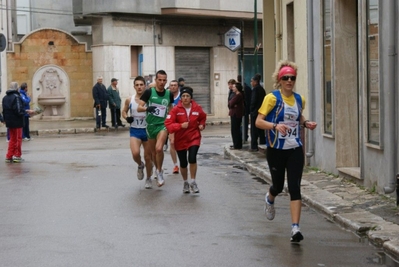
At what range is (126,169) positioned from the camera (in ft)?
60.5

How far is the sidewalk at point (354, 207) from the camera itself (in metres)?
9.84

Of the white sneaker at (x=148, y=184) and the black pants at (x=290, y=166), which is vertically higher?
the black pants at (x=290, y=166)

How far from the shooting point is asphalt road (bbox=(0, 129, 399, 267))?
8773 millimetres

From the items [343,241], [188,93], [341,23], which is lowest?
[343,241]

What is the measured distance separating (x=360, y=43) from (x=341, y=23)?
73.3 inches

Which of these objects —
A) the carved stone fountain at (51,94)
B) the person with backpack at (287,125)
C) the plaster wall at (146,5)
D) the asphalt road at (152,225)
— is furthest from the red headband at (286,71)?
the carved stone fountain at (51,94)

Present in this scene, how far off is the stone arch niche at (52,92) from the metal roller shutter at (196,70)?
Result: 4997mm

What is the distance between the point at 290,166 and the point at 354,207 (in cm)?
235

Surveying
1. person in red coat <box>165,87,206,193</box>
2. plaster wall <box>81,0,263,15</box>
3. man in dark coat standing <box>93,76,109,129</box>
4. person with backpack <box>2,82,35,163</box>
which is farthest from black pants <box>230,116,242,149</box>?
plaster wall <box>81,0,263,15</box>

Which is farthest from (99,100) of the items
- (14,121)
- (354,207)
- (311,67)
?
(354,207)

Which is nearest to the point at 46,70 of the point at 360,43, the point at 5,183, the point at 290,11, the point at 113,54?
the point at 113,54

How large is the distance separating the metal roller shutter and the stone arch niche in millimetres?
4997

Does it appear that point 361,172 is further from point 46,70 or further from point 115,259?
point 46,70

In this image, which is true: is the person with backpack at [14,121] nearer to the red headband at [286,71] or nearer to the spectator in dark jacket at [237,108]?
the spectator in dark jacket at [237,108]
